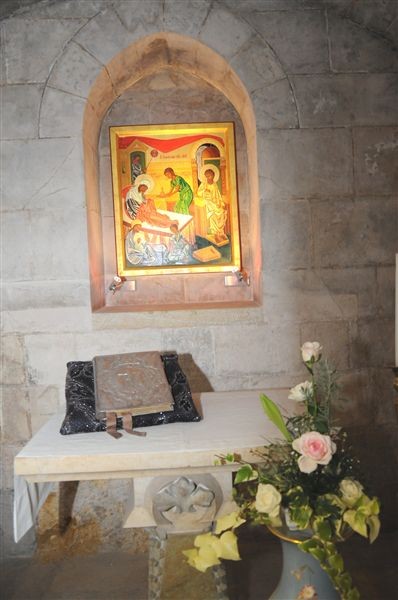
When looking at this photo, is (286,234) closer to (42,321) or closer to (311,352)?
(311,352)

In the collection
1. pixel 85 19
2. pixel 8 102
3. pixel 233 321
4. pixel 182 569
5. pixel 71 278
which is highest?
pixel 85 19

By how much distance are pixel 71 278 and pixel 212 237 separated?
110 centimetres

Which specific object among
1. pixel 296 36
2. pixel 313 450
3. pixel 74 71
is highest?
pixel 296 36

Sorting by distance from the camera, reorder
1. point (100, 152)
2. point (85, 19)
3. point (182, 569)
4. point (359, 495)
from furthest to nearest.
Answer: point (100, 152) → point (85, 19) → point (182, 569) → point (359, 495)

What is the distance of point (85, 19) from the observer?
3105mm

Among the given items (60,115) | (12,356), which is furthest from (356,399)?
(60,115)

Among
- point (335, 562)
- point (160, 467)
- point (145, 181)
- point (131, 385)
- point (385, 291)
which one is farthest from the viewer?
point (145, 181)

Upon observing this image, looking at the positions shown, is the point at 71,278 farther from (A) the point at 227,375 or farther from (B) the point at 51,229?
(A) the point at 227,375

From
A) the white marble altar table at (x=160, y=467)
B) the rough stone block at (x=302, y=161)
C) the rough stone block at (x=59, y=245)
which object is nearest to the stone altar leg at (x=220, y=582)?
the white marble altar table at (x=160, y=467)

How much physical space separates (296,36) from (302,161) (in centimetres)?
78

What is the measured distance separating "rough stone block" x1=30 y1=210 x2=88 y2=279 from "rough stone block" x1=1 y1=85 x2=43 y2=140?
1.69 feet

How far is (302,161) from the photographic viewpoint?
10.3 feet

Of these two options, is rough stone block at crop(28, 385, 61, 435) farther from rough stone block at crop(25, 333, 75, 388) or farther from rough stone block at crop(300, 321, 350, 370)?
rough stone block at crop(300, 321, 350, 370)

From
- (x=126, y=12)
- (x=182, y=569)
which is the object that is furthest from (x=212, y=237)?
(x=182, y=569)
